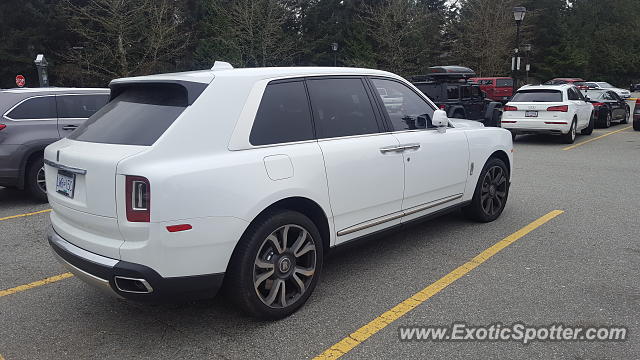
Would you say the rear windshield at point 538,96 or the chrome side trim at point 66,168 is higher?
the rear windshield at point 538,96

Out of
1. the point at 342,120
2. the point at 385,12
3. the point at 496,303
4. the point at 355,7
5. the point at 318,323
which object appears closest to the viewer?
the point at 318,323

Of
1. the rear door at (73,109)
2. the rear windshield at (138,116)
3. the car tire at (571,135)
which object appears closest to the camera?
the rear windshield at (138,116)

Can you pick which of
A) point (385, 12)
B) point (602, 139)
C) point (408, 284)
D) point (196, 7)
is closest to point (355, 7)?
point (385, 12)

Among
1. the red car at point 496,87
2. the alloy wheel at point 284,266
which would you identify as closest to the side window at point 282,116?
the alloy wheel at point 284,266

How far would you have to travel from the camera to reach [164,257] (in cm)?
273

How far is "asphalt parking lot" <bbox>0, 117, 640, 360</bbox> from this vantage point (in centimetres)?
301

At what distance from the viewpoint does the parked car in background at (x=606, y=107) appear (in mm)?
17141

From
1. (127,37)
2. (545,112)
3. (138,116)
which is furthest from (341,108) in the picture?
(127,37)

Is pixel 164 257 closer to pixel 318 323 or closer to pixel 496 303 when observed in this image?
pixel 318 323

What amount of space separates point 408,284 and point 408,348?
3.22ft

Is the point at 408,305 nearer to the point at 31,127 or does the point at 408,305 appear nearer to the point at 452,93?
the point at 31,127

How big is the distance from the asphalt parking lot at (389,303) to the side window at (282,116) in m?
1.00

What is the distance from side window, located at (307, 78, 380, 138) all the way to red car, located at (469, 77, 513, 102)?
2479cm

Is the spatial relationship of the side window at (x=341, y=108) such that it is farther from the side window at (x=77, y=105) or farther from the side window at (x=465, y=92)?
the side window at (x=465, y=92)
